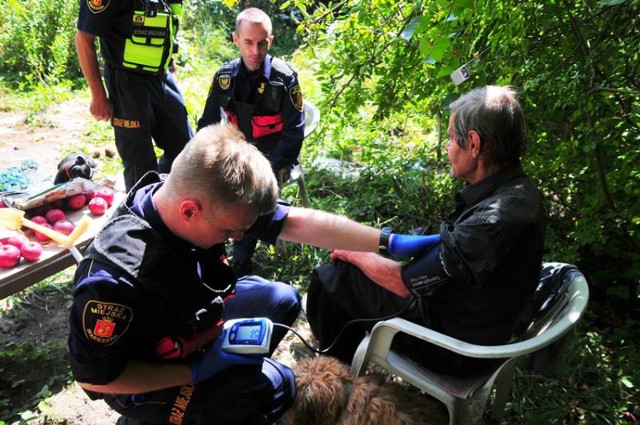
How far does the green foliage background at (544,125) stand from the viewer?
7.69 feet

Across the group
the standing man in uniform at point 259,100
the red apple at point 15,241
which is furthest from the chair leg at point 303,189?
the red apple at point 15,241

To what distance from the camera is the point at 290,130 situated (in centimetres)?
329

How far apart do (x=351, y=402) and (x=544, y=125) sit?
2039 mm

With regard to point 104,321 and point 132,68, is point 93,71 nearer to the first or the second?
point 132,68

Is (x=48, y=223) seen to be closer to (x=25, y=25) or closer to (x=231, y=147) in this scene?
(x=231, y=147)

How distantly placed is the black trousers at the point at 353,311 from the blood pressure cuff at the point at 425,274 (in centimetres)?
14

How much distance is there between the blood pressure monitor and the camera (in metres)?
1.89

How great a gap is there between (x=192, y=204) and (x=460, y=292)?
1.15 metres

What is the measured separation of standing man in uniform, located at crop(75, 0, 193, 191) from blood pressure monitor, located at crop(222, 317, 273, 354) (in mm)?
1993

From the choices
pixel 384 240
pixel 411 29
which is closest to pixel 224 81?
pixel 411 29

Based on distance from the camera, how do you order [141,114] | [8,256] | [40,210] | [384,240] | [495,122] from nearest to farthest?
[495,122] < [384,240] < [8,256] < [40,210] < [141,114]

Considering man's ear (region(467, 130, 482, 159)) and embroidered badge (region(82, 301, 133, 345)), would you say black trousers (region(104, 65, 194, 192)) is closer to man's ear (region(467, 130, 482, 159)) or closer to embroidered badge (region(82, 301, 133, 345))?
embroidered badge (region(82, 301, 133, 345))

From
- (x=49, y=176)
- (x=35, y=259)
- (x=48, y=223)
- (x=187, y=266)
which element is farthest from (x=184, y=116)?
(x=187, y=266)

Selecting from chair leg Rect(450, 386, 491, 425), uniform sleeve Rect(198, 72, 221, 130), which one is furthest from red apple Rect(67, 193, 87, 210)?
chair leg Rect(450, 386, 491, 425)
